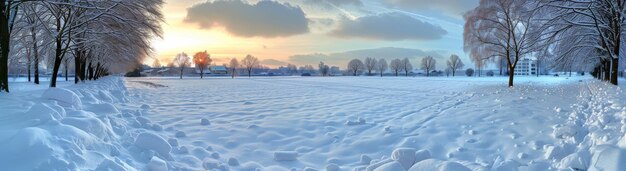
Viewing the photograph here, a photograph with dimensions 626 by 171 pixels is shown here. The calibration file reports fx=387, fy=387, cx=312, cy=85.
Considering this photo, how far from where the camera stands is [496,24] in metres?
27.7

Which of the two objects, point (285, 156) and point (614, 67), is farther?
point (614, 67)

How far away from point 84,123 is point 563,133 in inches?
316

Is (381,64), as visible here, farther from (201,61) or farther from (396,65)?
(201,61)

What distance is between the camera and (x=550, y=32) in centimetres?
2069

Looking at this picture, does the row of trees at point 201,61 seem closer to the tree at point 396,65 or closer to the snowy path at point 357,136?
the tree at point 396,65

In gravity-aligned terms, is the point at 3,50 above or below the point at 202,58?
below

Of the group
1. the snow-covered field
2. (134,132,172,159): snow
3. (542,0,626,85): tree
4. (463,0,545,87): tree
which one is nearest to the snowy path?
the snow-covered field

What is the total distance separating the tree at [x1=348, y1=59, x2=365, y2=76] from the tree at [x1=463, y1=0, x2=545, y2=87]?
384 feet

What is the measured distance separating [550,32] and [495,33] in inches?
301

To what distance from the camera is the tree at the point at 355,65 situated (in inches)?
5842

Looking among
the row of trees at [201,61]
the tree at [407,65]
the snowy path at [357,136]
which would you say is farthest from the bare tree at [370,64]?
the snowy path at [357,136]

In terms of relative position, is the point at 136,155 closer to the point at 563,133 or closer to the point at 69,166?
the point at 69,166

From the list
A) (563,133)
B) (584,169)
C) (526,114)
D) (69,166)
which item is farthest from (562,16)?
(69,166)

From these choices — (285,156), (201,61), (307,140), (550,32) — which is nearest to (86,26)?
(307,140)
